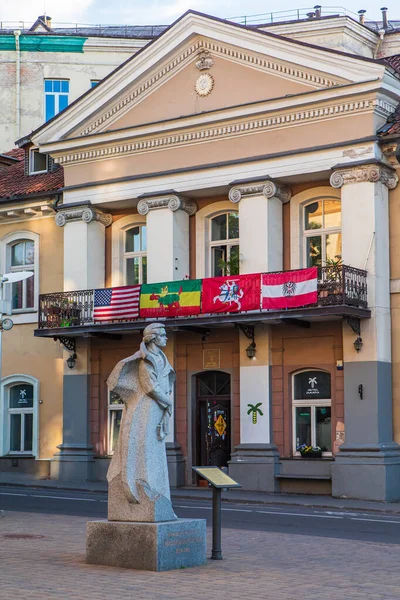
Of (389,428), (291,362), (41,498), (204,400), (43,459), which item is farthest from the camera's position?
(43,459)

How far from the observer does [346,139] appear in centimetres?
2722

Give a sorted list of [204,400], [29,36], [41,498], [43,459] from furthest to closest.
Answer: [29,36] → [43,459] → [204,400] → [41,498]

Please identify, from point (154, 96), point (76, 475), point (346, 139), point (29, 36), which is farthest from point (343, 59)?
point (29, 36)

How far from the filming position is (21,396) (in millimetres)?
33656

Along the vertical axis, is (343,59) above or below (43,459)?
above

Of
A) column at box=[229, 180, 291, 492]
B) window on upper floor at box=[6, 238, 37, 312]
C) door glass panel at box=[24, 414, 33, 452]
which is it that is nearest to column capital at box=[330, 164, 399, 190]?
column at box=[229, 180, 291, 492]

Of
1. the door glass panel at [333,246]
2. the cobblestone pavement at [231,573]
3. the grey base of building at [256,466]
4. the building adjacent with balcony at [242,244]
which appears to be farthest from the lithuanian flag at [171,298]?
Result: the cobblestone pavement at [231,573]

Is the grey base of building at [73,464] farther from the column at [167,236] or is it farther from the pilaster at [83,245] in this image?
the column at [167,236]

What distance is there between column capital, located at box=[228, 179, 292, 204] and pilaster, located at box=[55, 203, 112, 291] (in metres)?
4.91

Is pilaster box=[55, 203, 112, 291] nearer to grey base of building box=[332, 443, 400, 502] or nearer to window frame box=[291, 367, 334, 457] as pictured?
window frame box=[291, 367, 334, 457]

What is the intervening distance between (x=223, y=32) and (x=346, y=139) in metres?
4.96

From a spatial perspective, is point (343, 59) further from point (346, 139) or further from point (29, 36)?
point (29, 36)

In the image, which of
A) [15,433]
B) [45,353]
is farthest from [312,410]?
[15,433]

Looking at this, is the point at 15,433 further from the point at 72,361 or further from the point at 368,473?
→ the point at 368,473
